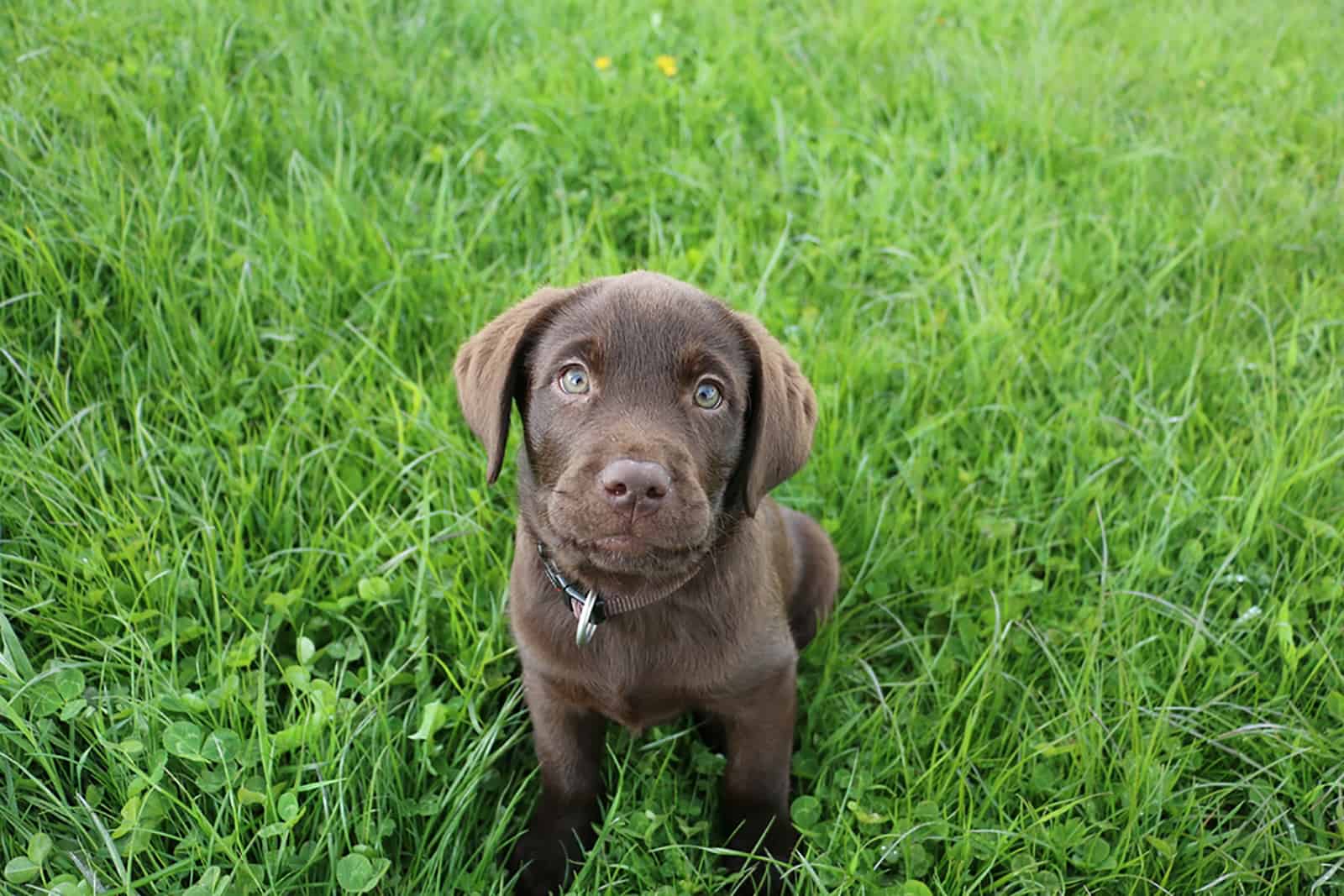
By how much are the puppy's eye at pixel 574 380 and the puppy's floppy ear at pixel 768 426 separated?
38cm

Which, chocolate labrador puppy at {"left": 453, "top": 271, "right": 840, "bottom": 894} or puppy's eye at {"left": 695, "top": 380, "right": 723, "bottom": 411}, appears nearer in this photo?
chocolate labrador puppy at {"left": 453, "top": 271, "right": 840, "bottom": 894}

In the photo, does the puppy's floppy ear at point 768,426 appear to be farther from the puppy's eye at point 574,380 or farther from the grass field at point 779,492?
the grass field at point 779,492

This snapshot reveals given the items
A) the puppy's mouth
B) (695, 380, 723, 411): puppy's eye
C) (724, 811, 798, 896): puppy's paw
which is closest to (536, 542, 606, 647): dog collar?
the puppy's mouth

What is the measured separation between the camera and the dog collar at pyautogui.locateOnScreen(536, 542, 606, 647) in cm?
227

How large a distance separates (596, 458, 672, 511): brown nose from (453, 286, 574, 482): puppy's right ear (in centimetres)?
38

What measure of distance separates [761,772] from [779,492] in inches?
43.6

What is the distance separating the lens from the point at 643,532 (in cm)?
200

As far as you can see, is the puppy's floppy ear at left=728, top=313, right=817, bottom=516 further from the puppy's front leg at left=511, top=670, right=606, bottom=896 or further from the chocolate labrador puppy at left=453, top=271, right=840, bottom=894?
the puppy's front leg at left=511, top=670, right=606, bottom=896

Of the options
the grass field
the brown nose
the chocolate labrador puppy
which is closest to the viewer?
the brown nose

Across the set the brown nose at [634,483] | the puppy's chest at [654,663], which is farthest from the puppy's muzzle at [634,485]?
the puppy's chest at [654,663]

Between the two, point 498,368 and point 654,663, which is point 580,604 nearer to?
point 654,663

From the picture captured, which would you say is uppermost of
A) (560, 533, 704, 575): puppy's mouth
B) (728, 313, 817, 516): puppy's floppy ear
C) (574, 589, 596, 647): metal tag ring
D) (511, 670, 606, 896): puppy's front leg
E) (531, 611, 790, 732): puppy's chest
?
(728, 313, 817, 516): puppy's floppy ear

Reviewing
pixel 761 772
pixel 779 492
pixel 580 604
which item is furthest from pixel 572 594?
pixel 779 492

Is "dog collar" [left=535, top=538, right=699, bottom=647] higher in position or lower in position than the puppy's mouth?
lower
